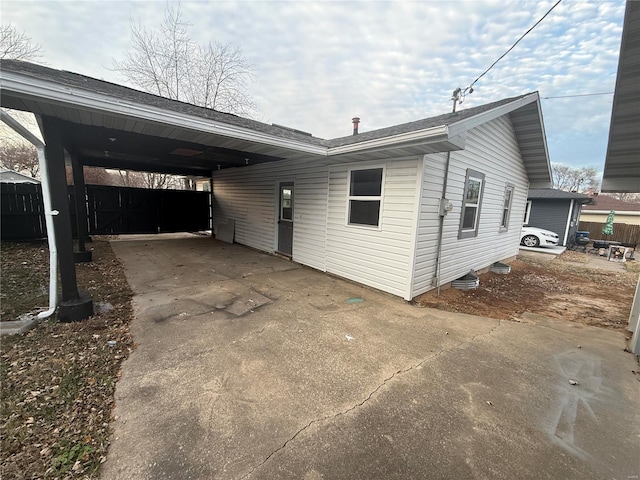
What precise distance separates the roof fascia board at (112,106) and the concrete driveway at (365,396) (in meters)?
2.66

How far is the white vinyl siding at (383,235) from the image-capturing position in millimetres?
4535

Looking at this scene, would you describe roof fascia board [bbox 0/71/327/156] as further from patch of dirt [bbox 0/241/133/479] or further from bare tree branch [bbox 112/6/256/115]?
bare tree branch [bbox 112/6/256/115]

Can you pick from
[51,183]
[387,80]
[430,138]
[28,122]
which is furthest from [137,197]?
[430,138]

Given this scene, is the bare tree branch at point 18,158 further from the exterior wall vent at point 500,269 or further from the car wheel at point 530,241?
the car wheel at point 530,241

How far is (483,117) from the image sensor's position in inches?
166

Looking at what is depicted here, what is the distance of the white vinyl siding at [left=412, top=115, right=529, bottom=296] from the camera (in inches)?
183

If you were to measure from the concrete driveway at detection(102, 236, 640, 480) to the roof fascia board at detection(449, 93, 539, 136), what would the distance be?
2820mm

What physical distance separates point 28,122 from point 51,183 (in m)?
11.8

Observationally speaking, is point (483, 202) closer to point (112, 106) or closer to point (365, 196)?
point (365, 196)

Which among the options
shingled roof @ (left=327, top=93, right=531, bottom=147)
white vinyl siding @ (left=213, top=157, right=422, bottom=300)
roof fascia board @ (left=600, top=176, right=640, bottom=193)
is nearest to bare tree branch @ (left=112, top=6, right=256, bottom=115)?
white vinyl siding @ (left=213, top=157, right=422, bottom=300)

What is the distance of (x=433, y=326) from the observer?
3701 millimetres

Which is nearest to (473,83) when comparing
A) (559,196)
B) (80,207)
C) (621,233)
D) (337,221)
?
(337,221)

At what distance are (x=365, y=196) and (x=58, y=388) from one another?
193 inches

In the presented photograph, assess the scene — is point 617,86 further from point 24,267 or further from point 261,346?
point 24,267
